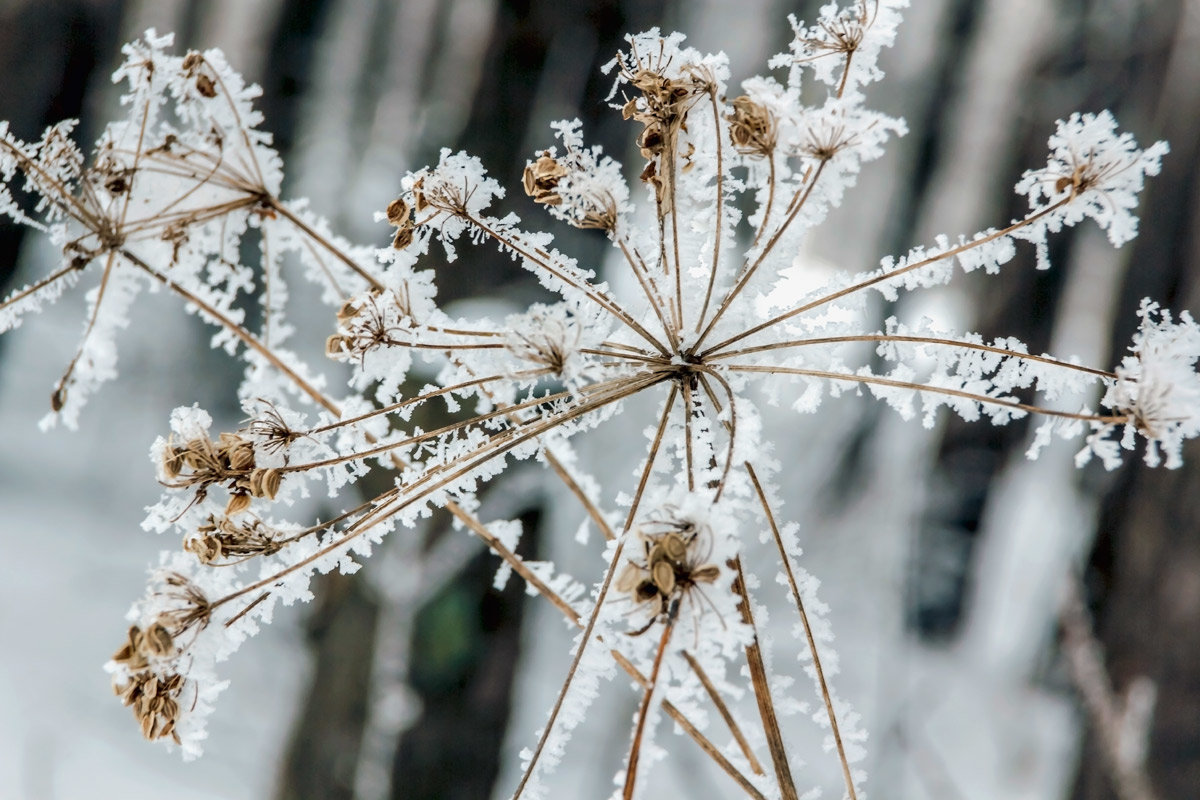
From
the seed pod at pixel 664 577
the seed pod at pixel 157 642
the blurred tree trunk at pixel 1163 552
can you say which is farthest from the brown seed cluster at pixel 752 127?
the blurred tree trunk at pixel 1163 552

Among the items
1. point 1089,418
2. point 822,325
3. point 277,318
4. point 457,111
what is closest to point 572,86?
point 457,111

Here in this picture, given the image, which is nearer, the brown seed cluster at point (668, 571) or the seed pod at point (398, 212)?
the brown seed cluster at point (668, 571)

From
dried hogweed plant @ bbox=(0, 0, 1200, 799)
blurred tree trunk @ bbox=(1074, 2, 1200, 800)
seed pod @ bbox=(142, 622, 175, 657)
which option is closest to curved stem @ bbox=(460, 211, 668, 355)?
dried hogweed plant @ bbox=(0, 0, 1200, 799)

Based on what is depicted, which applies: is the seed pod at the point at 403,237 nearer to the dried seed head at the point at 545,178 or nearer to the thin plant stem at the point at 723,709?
the dried seed head at the point at 545,178

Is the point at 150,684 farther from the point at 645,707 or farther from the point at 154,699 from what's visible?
the point at 645,707

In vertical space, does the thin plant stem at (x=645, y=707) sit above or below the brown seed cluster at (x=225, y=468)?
below

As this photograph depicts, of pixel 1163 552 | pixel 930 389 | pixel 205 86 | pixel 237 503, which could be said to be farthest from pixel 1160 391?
pixel 1163 552

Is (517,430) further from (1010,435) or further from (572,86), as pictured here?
(1010,435)
